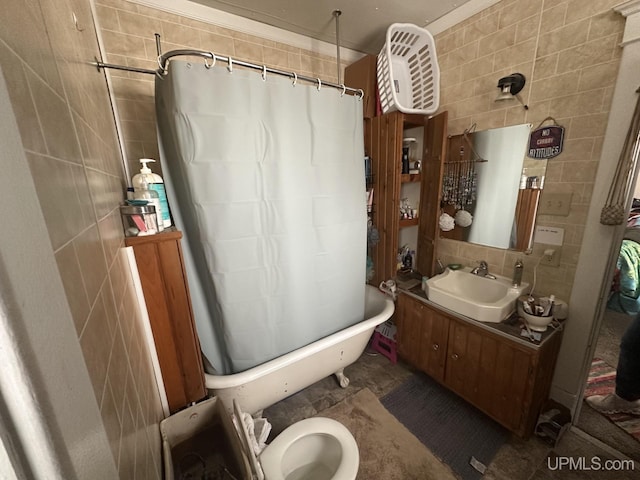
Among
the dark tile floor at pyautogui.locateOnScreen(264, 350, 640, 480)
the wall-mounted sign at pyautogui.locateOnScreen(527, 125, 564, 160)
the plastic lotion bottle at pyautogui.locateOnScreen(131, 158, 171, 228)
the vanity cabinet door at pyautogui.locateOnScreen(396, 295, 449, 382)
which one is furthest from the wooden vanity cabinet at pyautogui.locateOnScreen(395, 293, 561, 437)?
the plastic lotion bottle at pyautogui.locateOnScreen(131, 158, 171, 228)

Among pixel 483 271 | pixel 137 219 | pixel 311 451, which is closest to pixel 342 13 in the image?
pixel 137 219

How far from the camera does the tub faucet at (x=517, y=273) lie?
1.54 meters

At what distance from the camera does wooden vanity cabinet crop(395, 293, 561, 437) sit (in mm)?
1307

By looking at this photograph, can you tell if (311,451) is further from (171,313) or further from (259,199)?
(259,199)

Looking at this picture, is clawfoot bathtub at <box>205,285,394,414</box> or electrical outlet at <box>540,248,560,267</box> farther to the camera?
electrical outlet at <box>540,248,560,267</box>

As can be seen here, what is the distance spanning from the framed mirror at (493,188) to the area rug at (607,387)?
0.79 m

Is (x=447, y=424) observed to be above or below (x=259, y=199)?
below

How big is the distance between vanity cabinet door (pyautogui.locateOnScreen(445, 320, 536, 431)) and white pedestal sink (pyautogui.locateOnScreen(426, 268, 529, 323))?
0.35 feet

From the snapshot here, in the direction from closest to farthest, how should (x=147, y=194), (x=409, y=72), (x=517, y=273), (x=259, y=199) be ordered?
(x=147, y=194)
(x=259, y=199)
(x=517, y=273)
(x=409, y=72)

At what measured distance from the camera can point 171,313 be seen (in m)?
1.04

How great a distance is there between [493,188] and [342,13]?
154 centimetres

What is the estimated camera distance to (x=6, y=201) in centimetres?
22

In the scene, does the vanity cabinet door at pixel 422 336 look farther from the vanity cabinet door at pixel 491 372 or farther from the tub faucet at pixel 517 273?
the tub faucet at pixel 517 273

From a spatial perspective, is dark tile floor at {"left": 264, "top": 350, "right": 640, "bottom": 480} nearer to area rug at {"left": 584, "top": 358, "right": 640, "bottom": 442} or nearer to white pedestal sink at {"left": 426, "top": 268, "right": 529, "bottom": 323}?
area rug at {"left": 584, "top": 358, "right": 640, "bottom": 442}
